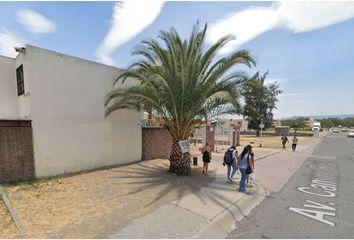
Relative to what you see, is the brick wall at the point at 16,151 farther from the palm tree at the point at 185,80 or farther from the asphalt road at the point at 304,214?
the asphalt road at the point at 304,214

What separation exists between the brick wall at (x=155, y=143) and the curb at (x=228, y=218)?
6.34 metres

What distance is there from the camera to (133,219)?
16.6ft

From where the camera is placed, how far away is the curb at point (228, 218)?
4750 mm

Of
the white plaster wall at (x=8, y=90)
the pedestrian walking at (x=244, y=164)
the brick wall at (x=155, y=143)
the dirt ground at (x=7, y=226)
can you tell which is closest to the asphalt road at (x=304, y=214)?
the pedestrian walking at (x=244, y=164)

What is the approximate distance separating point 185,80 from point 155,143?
5.59 meters

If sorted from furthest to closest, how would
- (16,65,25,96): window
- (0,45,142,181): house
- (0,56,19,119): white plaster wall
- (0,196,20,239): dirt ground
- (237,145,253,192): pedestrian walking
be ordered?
(0,56,19,119): white plaster wall
(16,65,25,96): window
(0,45,142,181): house
(237,145,253,192): pedestrian walking
(0,196,20,239): dirt ground

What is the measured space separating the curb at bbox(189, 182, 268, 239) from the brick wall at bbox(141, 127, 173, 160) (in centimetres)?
634

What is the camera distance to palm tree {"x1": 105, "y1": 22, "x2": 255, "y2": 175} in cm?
817

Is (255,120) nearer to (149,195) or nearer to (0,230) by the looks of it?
(149,195)

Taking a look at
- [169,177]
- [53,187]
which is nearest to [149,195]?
[169,177]

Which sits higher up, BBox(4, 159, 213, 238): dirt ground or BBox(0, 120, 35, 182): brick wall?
BBox(0, 120, 35, 182): brick wall

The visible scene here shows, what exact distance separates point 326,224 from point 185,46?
6.82 meters

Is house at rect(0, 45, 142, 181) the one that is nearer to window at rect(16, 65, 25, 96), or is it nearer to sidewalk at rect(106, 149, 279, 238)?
window at rect(16, 65, 25, 96)

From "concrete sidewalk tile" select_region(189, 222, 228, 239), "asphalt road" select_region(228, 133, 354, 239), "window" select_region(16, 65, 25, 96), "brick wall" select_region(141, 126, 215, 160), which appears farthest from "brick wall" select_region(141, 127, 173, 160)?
"concrete sidewalk tile" select_region(189, 222, 228, 239)
